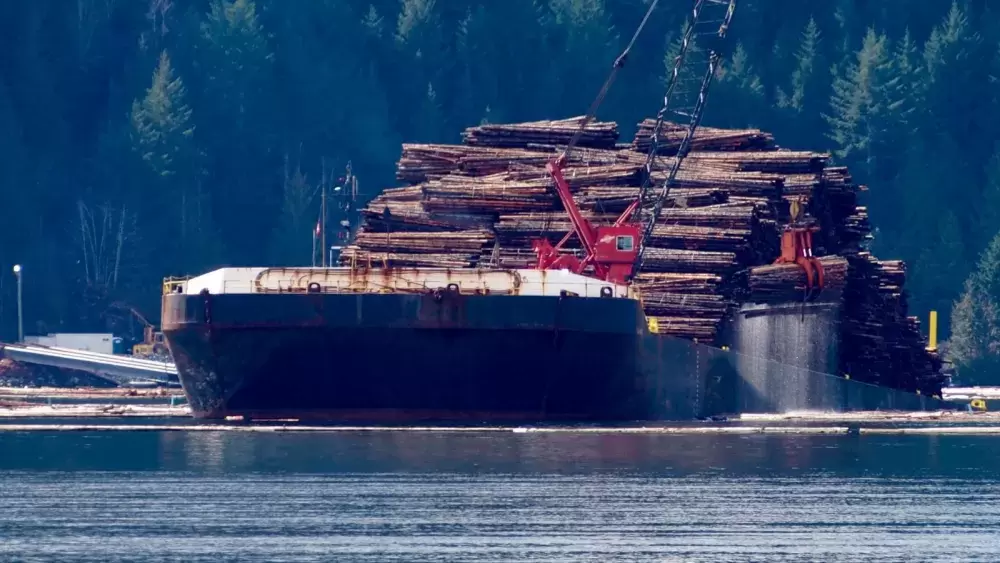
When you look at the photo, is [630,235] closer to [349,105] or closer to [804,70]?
[349,105]

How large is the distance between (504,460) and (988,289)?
102 meters

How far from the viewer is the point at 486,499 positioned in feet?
156

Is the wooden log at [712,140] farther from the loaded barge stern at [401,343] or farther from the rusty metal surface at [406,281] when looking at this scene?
the rusty metal surface at [406,281]

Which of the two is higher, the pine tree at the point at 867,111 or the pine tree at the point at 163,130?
the pine tree at the point at 867,111

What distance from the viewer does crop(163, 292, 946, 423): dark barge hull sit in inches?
2601

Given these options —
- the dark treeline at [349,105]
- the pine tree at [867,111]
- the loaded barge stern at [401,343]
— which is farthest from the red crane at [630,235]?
the pine tree at [867,111]

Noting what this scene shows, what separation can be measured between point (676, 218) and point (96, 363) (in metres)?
31.7

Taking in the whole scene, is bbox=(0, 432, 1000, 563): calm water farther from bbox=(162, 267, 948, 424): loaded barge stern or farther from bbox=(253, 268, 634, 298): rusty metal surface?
bbox=(253, 268, 634, 298): rusty metal surface

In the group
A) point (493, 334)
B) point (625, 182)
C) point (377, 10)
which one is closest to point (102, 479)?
point (493, 334)

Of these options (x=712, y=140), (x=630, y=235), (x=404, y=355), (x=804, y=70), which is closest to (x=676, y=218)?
(x=630, y=235)

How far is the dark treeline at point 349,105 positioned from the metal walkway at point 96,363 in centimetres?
3003

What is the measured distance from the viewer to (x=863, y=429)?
72.1m

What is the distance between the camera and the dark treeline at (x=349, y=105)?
488 feet

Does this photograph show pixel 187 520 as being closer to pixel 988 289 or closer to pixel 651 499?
pixel 651 499
